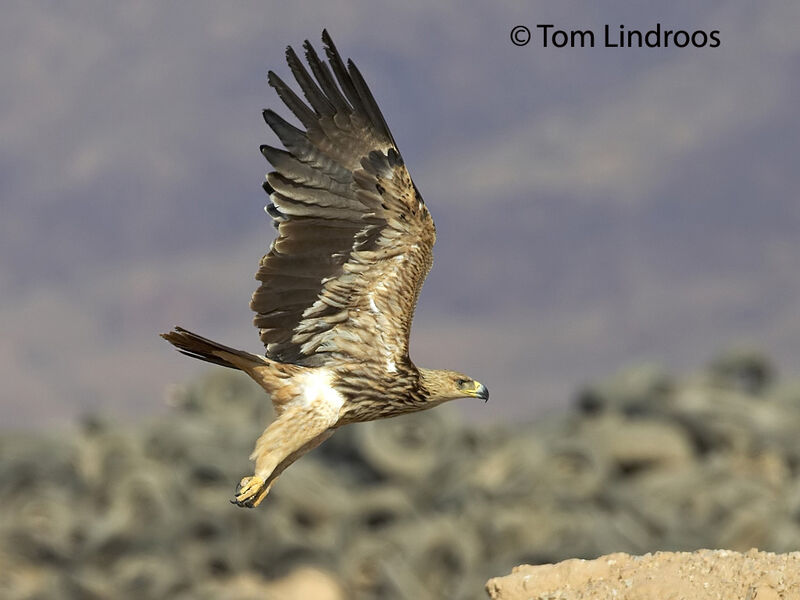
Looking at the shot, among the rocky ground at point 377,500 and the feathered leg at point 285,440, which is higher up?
the rocky ground at point 377,500

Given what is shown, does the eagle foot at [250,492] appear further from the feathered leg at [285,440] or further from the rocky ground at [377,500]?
the rocky ground at [377,500]

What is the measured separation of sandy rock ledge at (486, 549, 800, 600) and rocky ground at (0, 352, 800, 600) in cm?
1113

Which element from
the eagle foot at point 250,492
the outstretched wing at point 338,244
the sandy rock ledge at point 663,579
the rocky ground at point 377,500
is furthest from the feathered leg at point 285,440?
the rocky ground at point 377,500

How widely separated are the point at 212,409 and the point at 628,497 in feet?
29.0

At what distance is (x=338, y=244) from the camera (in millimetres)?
8797

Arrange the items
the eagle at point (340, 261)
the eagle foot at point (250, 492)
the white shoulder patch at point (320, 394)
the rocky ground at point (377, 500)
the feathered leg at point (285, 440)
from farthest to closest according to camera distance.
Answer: the rocky ground at point (377, 500), the eagle at point (340, 261), the white shoulder patch at point (320, 394), the feathered leg at point (285, 440), the eagle foot at point (250, 492)

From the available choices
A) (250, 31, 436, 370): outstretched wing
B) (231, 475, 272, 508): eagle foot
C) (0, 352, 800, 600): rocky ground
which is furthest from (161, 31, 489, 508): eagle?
(0, 352, 800, 600): rocky ground

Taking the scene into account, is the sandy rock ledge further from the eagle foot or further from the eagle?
the eagle foot

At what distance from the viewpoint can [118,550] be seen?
2278 cm

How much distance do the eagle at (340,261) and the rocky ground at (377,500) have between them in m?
12.1

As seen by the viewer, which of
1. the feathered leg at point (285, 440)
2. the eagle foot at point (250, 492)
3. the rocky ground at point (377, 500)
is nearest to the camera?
the eagle foot at point (250, 492)

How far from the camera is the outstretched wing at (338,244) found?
345 inches

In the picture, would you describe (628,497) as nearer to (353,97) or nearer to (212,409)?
→ (212,409)

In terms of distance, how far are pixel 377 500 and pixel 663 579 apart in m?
15.5
